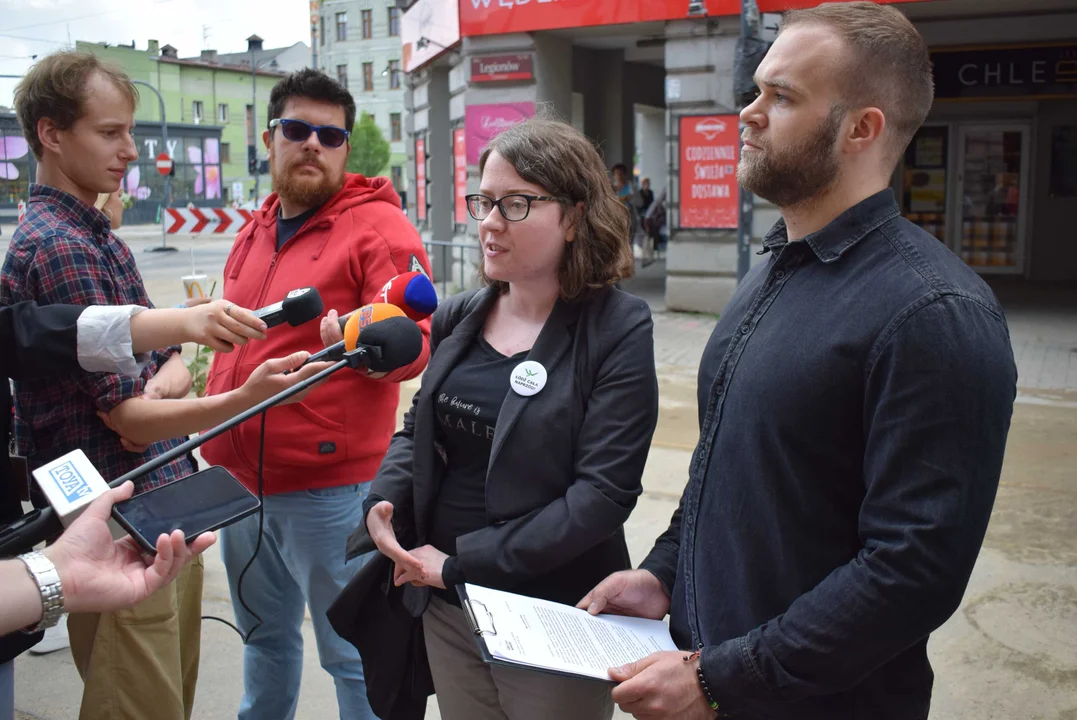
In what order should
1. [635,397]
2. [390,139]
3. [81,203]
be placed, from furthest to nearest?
[390,139] → [81,203] → [635,397]

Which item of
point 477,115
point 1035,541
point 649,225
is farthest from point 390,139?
point 1035,541

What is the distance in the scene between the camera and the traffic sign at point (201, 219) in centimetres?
1220

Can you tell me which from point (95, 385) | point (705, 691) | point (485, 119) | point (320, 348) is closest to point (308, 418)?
point (320, 348)

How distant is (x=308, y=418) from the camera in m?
2.74

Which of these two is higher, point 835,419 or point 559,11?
point 559,11

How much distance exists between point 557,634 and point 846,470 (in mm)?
620

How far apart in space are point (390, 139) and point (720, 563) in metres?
59.4

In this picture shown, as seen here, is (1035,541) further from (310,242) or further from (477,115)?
(477,115)

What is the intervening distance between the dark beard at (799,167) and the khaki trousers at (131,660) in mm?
1859

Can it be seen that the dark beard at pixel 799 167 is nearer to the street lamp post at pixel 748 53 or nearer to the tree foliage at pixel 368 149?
the street lamp post at pixel 748 53

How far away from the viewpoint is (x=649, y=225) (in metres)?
20.4

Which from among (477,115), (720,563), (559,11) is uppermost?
(559,11)

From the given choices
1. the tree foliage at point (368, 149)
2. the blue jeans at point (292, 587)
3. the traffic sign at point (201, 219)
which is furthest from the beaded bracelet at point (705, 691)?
the tree foliage at point (368, 149)

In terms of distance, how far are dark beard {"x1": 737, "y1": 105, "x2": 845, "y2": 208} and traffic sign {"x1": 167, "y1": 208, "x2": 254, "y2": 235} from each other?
1125 cm
